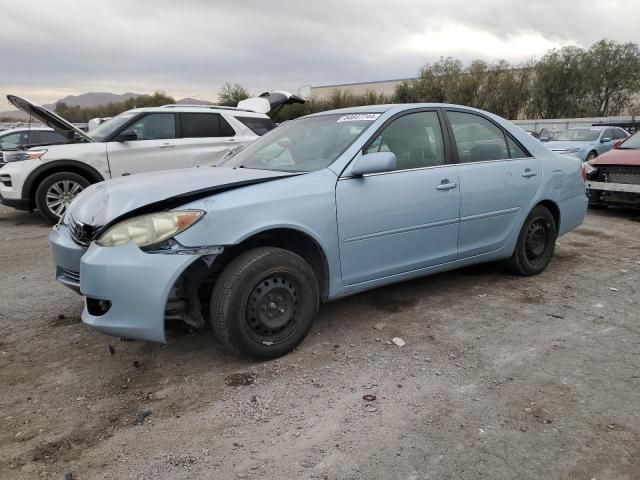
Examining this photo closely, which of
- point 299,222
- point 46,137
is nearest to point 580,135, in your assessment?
point 46,137

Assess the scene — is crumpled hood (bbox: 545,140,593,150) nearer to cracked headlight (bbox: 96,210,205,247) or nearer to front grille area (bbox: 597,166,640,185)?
front grille area (bbox: 597,166,640,185)

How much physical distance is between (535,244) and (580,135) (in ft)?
44.2

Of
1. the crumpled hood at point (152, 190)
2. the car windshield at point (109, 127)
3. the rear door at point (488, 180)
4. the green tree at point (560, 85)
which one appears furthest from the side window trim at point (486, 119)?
the green tree at point (560, 85)

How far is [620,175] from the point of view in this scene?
26.2 ft

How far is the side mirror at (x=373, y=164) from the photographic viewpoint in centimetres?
335

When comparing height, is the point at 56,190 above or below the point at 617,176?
above

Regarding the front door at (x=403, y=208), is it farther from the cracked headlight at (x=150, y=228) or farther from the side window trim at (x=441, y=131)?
the cracked headlight at (x=150, y=228)

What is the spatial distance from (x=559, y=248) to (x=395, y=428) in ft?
14.4

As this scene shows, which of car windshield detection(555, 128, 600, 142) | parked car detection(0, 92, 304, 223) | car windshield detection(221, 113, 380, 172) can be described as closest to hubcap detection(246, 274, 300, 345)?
car windshield detection(221, 113, 380, 172)

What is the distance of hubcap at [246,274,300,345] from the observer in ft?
9.93

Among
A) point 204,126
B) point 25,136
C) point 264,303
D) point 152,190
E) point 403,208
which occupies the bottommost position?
point 264,303

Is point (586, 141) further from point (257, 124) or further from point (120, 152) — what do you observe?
point (120, 152)

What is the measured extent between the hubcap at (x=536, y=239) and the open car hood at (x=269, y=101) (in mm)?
7171

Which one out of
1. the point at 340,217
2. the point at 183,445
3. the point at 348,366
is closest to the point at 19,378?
the point at 183,445
